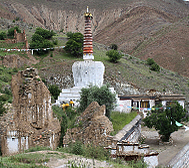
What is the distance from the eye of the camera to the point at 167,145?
1827cm

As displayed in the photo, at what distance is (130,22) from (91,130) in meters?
101

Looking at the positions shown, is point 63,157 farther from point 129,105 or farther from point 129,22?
point 129,22

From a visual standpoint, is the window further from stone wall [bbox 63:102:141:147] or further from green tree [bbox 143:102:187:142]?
stone wall [bbox 63:102:141:147]

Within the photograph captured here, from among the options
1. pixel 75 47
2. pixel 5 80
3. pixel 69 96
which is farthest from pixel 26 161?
pixel 75 47

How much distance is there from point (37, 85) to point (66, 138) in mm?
2351

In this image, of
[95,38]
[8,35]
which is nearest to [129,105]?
[8,35]

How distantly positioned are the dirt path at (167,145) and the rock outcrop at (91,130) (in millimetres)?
3896

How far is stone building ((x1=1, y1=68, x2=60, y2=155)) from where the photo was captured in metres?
11.2

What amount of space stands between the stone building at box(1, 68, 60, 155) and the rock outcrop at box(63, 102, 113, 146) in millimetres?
827

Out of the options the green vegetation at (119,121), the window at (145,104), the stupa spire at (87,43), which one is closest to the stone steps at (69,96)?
the stupa spire at (87,43)

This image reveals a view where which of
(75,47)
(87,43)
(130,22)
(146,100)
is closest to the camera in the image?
(87,43)

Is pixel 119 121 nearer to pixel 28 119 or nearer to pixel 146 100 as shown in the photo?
pixel 28 119

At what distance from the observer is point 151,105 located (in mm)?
27219

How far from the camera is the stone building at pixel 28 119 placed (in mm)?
11164
